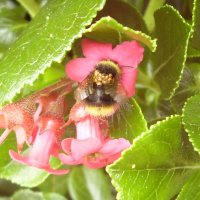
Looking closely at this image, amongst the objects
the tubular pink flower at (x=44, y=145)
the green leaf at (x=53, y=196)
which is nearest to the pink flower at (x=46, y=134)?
the tubular pink flower at (x=44, y=145)

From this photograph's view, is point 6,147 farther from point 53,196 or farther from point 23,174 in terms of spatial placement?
point 53,196

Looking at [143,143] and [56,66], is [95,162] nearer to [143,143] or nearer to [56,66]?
[143,143]

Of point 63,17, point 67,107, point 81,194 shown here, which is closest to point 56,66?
point 67,107

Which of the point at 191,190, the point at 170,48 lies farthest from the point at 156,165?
the point at 170,48

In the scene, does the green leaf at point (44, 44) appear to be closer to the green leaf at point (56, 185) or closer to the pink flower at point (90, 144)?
the pink flower at point (90, 144)

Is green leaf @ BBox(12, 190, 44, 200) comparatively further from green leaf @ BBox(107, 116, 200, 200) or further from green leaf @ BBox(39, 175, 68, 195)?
green leaf @ BBox(107, 116, 200, 200)

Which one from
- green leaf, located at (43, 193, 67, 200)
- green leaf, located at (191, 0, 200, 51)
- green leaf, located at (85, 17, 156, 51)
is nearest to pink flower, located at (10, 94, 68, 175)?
green leaf, located at (85, 17, 156, 51)
